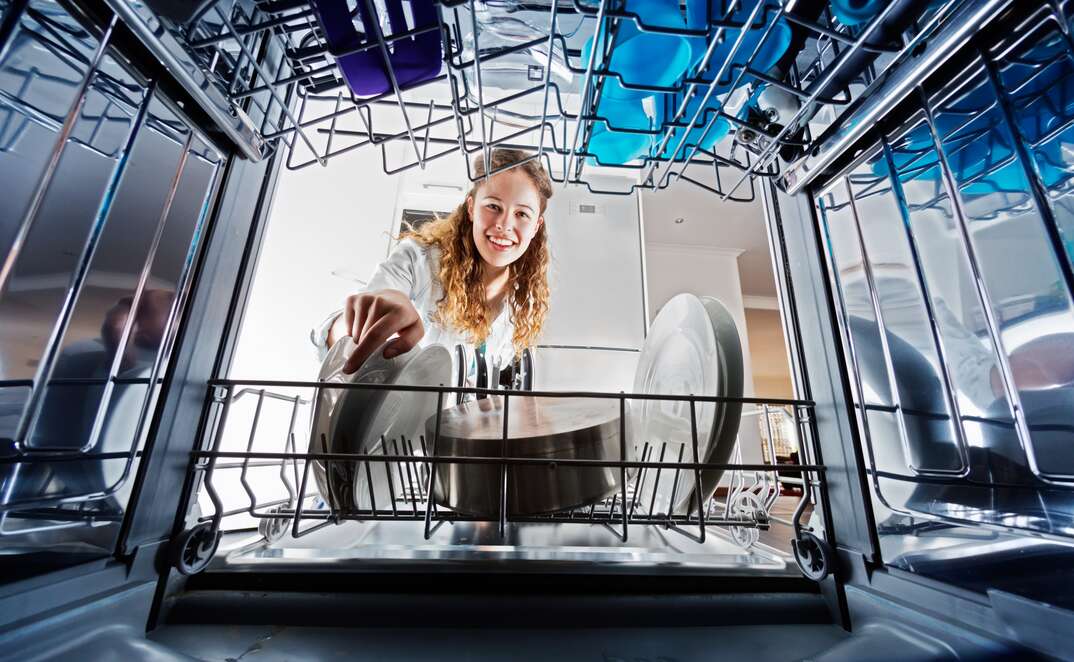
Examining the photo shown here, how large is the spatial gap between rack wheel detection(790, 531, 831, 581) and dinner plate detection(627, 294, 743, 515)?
0.28 feet

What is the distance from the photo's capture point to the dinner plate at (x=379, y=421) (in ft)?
1.27

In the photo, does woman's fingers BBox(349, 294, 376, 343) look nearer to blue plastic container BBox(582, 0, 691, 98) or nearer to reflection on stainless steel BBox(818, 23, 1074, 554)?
blue plastic container BBox(582, 0, 691, 98)

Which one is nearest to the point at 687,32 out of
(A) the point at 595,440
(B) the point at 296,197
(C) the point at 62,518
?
(A) the point at 595,440

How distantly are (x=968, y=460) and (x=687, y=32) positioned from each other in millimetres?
368

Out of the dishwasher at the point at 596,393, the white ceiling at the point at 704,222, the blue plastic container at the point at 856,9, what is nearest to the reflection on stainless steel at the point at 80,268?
the dishwasher at the point at 596,393

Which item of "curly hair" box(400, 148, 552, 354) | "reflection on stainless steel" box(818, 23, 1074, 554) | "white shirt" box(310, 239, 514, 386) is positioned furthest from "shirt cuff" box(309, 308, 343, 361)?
"reflection on stainless steel" box(818, 23, 1074, 554)

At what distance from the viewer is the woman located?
93 cm

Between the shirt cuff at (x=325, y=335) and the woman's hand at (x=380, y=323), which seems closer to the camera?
the woman's hand at (x=380, y=323)

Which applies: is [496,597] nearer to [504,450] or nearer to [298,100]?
[504,450]

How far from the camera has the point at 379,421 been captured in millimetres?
439

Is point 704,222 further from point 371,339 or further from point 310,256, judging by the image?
point 371,339

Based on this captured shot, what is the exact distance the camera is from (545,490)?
1.20 ft

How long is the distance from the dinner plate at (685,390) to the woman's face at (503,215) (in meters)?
0.56

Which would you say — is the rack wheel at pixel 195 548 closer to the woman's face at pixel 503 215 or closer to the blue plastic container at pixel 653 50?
the blue plastic container at pixel 653 50
